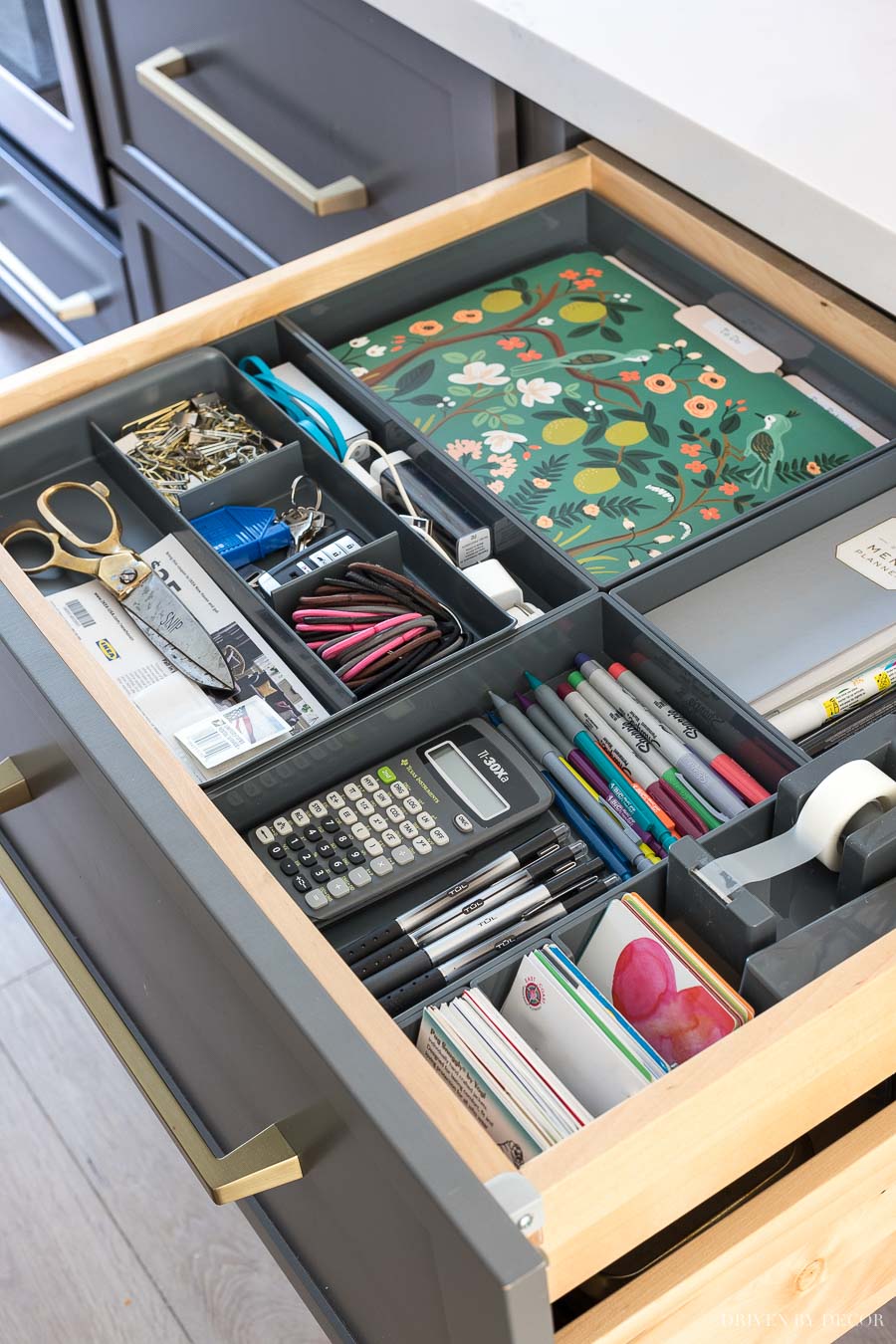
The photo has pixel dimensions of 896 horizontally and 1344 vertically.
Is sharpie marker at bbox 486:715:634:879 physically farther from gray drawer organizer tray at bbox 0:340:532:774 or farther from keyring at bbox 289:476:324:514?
keyring at bbox 289:476:324:514

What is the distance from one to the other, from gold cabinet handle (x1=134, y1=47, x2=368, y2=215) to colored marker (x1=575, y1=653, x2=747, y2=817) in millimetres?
652

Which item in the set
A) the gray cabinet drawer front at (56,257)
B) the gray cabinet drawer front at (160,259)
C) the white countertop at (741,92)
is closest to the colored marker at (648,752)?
the white countertop at (741,92)

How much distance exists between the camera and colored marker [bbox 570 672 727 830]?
819 mm

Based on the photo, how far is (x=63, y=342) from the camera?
2033mm

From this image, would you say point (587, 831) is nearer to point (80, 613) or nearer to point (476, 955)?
point (476, 955)

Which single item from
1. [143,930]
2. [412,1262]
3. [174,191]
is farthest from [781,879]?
[174,191]

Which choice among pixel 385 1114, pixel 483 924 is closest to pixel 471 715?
pixel 483 924

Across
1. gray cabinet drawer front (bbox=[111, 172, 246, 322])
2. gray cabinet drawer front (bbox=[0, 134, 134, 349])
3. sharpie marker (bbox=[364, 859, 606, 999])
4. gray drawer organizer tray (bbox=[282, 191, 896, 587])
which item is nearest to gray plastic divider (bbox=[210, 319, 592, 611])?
gray drawer organizer tray (bbox=[282, 191, 896, 587])

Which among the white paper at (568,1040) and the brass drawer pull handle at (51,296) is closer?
the white paper at (568,1040)

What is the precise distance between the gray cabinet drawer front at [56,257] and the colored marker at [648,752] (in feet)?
3.93

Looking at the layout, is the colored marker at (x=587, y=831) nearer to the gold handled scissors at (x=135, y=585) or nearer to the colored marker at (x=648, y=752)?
the colored marker at (x=648, y=752)

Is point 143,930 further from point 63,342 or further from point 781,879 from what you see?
point 63,342

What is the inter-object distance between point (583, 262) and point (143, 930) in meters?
0.70

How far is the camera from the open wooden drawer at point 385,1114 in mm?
561
